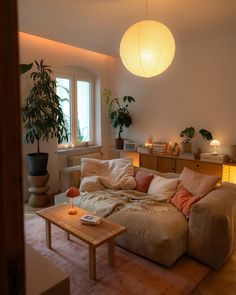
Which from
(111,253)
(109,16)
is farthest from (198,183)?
(109,16)

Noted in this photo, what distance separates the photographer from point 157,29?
1.94m

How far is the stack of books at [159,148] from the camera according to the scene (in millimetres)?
4262

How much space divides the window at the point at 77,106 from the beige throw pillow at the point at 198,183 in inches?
100

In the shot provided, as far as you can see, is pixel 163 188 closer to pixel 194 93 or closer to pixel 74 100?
pixel 194 93

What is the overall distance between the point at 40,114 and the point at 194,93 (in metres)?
2.49

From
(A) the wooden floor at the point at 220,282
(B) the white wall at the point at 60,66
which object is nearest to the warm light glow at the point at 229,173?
(A) the wooden floor at the point at 220,282

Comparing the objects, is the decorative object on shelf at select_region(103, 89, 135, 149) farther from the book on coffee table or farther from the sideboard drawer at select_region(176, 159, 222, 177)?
the book on coffee table

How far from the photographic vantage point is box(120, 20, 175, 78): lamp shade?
1.94 metres

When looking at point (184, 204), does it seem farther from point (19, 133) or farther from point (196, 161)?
point (19, 133)

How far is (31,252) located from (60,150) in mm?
3177

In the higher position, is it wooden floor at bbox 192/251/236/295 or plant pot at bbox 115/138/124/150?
plant pot at bbox 115/138/124/150

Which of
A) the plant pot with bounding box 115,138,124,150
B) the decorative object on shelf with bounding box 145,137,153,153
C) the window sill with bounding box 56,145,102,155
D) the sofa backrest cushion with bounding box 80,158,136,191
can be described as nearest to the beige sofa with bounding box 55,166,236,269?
the sofa backrest cushion with bounding box 80,158,136,191

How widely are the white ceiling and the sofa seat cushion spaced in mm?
2231

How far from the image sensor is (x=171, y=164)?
410cm
